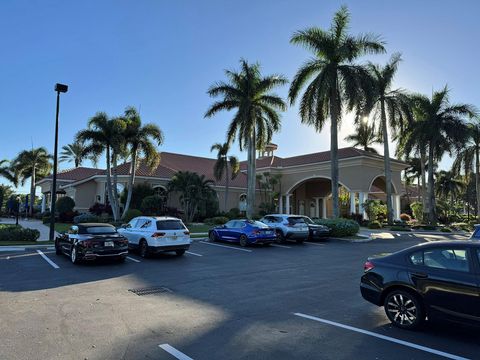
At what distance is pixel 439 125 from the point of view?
33531 mm

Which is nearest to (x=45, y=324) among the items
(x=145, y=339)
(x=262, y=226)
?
(x=145, y=339)

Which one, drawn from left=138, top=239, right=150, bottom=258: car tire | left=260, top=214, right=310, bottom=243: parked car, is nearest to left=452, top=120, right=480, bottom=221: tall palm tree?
left=260, top=214, right=310, bottom=243: parked car

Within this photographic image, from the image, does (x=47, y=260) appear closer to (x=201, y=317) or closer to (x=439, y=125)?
(x=201, y=317)

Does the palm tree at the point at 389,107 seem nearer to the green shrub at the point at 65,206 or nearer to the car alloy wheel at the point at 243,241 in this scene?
the car alloy wheel at the point at 243,241

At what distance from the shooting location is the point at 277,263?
44.3 feet

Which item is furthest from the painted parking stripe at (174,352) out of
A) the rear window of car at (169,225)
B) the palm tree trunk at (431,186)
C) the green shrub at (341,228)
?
the palm tree trunk at (431,186)

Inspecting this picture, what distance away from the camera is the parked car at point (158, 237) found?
1416cm

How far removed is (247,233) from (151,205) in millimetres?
16071

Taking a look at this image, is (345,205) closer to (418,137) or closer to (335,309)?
(418,137)

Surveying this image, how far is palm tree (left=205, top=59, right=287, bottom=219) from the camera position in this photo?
2948 centimetres

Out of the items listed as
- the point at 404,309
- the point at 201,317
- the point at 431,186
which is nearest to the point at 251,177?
the point at 431,186

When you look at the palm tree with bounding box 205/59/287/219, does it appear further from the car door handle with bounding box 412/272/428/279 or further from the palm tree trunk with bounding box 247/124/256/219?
the car door handle with bounding box 412/272/428/279

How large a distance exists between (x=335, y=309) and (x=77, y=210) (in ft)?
114

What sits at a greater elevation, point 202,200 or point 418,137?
point 418,137
